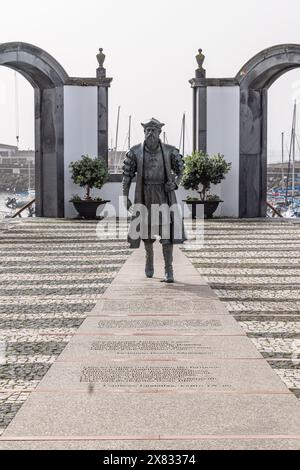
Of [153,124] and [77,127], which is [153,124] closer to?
[153,124]

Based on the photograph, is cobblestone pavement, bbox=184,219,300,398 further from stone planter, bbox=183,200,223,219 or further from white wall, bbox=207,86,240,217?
white wall, bbox=207,86,240,217

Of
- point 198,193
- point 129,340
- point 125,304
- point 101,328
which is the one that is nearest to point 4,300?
point 125,304

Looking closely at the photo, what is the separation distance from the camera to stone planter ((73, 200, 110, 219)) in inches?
886

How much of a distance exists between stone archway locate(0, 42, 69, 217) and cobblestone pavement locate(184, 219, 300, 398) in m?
5.25

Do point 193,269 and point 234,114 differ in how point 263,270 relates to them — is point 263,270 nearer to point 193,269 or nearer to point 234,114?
point 193,269

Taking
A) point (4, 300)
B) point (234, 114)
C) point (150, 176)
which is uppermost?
point (234, 114)

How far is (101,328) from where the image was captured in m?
6.86

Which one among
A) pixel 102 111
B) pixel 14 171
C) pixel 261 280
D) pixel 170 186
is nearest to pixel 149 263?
pixel 170 186

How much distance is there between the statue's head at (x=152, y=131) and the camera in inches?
383

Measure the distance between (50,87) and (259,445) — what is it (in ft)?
66.7

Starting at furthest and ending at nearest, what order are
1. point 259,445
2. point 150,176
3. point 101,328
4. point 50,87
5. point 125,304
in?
point 50,87 → point 150,176 → point 125,304 → point 101,328 → point 259,445

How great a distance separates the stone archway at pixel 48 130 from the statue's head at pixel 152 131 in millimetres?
13295

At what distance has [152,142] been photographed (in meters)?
9.80

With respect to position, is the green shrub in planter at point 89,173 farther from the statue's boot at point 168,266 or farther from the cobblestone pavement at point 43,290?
the statue's boot at point 168,266
